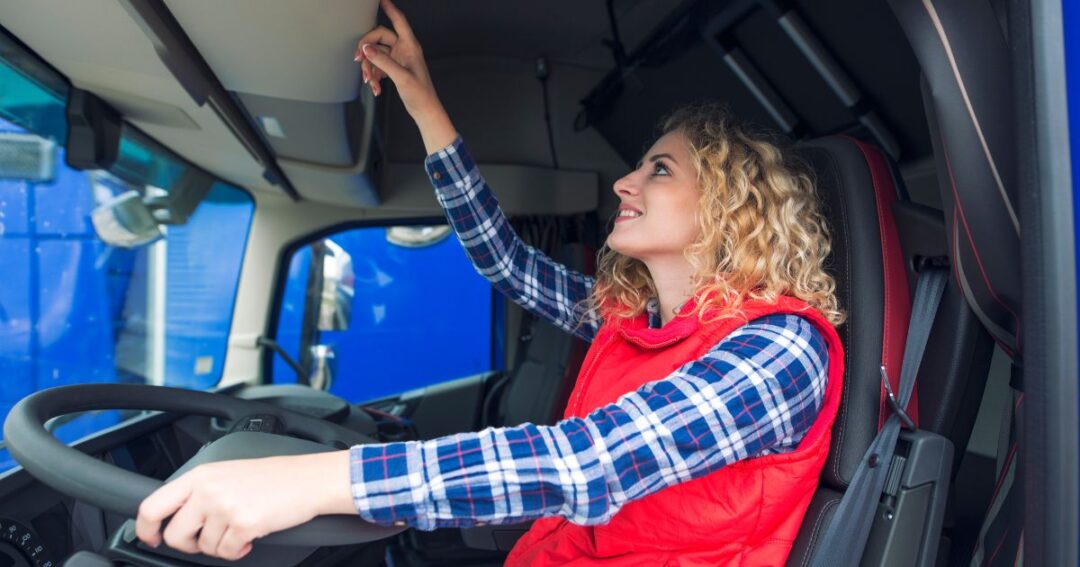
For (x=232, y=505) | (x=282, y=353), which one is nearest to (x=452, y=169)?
(x=232, y=505)

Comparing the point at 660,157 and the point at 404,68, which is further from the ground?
the point at 404,68

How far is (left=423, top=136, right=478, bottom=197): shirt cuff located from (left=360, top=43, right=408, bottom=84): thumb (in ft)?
0.63

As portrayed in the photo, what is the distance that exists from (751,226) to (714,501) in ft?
1.67

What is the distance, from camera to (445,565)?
2.29m

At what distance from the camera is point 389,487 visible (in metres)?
0.81

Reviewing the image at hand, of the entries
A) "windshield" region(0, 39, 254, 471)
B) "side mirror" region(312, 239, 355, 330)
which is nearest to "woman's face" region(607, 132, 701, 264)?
"windshield" region(0, 39, 254, 471)

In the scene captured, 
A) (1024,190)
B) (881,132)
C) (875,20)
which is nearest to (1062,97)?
(1024,190)

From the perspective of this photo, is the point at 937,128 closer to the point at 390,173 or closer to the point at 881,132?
the point at 881,132

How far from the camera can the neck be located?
142 centimetres

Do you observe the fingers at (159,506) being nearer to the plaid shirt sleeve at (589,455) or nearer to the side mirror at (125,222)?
the plaid shirt sleeve at (589,455)

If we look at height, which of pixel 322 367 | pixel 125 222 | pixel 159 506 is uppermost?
pixel 125 222

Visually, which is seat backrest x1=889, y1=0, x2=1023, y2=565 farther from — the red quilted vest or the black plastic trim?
the red quilted vest

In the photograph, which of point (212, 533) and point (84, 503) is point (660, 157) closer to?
point (212, 533)

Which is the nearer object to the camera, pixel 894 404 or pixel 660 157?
pixel 894 404
